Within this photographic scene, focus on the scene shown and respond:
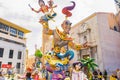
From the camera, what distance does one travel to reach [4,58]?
22141 mm

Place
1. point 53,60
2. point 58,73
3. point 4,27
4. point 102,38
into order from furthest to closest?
point 4,27, point 102,38, point 53,60, point 58,73

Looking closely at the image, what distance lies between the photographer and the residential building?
22578mm

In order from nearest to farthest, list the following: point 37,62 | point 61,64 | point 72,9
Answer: point 61,64 < point 72,9 < point 37,62

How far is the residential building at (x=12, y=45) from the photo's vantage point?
22.6 metres

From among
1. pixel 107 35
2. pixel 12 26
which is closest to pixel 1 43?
pixel 12 26

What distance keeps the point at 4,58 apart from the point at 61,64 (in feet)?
57.8

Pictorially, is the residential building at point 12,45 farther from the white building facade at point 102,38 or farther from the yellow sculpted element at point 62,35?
the yellow sculpted element at point 62,35

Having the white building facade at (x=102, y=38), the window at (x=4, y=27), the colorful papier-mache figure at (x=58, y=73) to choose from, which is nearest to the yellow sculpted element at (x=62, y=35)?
the colorful papier-mache figure at (x=58, y=73)

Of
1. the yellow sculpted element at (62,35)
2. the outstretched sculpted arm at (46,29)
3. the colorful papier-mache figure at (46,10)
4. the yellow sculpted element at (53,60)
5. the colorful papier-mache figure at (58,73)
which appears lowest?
the colorful papier-mache figure at (58,73)

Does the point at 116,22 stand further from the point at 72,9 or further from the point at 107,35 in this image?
the point at 72,9

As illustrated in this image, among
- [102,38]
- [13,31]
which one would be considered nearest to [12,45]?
[13,31]

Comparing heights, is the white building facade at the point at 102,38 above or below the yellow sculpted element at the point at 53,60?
above

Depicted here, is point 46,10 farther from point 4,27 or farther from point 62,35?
point 4,27

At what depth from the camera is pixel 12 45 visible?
24281 millimetres
